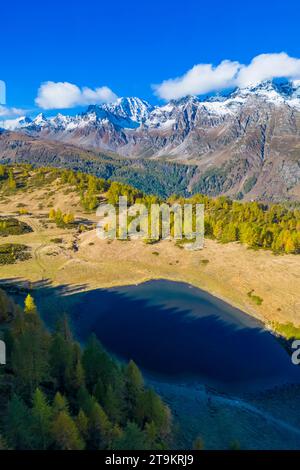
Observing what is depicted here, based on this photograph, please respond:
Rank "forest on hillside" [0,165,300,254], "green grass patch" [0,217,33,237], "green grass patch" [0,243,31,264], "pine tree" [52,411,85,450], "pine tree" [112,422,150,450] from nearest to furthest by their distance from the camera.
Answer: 1. "pine tree" [52,411,85,450]
2. "pine tree" [112,422,150,450]
3. "green grass patch" [0,243,31,264]
4. "forest on hillside" [0,165,300,254]
5. "green grass patch" [0,217,33,237]

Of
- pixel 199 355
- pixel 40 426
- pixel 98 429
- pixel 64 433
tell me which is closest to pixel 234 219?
pixel 199 355

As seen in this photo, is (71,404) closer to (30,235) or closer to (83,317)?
(83,317)

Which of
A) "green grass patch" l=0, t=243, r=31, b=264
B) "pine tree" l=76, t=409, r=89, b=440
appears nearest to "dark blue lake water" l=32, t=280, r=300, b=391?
"pine tree" l=76, t=409, r=89, b=440

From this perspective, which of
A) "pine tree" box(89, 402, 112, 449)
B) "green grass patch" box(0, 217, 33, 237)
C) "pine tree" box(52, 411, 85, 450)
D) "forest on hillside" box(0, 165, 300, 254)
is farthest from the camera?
"green grass patch" box(0, 217, 33, 237)

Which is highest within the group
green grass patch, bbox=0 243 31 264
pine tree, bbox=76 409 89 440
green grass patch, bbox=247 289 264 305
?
green grass patch, bbox=0 243 31 264

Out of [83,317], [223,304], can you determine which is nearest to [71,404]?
[83,317]

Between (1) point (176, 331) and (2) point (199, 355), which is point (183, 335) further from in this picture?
(2) point (199, 355)

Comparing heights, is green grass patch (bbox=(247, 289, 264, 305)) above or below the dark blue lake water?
A: above

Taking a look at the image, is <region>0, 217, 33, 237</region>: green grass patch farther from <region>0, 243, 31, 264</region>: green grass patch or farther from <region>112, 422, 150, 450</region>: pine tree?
<region>112, 422, 150, 450</region>: pine tree
